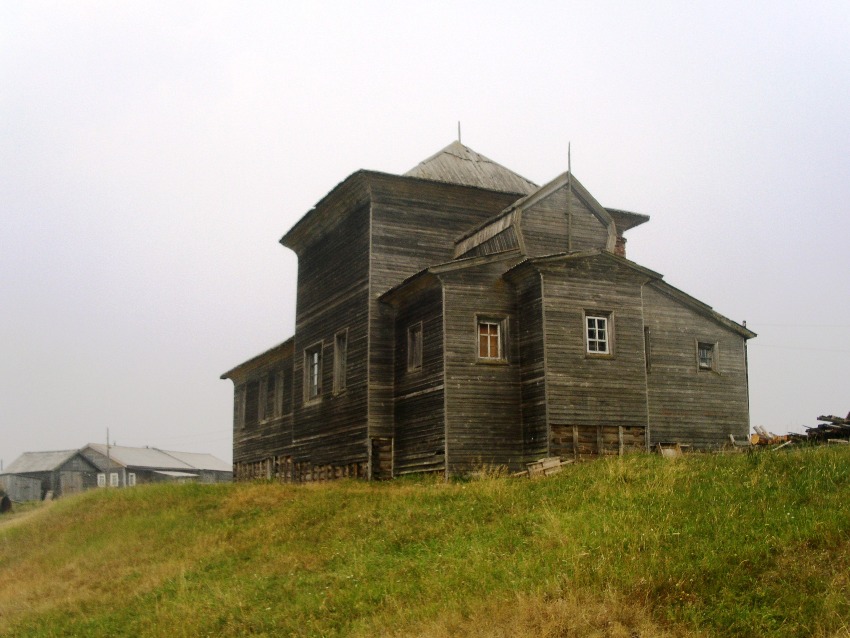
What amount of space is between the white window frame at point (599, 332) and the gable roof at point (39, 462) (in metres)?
56.8

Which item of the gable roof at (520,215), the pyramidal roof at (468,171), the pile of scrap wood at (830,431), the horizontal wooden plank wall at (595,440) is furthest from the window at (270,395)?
the pile of scrap wood at (830,431)

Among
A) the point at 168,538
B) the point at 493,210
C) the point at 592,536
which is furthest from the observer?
the point at 493,210

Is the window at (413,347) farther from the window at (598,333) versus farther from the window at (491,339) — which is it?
the window at (598,333)

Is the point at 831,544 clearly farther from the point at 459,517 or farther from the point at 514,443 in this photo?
the point at 514,443

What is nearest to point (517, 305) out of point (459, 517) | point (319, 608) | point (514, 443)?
point (514, 443)

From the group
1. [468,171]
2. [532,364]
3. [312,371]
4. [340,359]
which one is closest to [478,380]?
[532,364]

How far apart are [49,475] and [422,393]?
53.9 meters

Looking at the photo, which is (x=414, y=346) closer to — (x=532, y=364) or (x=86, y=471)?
(x=532, y=364)

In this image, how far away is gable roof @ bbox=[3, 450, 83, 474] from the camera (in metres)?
68.9

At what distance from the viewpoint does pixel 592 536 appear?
13.1 meters

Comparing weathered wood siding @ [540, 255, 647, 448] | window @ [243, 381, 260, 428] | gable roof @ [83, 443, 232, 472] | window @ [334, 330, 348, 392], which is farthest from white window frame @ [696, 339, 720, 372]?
gable roof @ [83, 443, 232, 472]

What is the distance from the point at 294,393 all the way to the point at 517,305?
1105 cm

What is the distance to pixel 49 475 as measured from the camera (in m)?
68.5

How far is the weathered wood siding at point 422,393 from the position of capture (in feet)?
77.3
